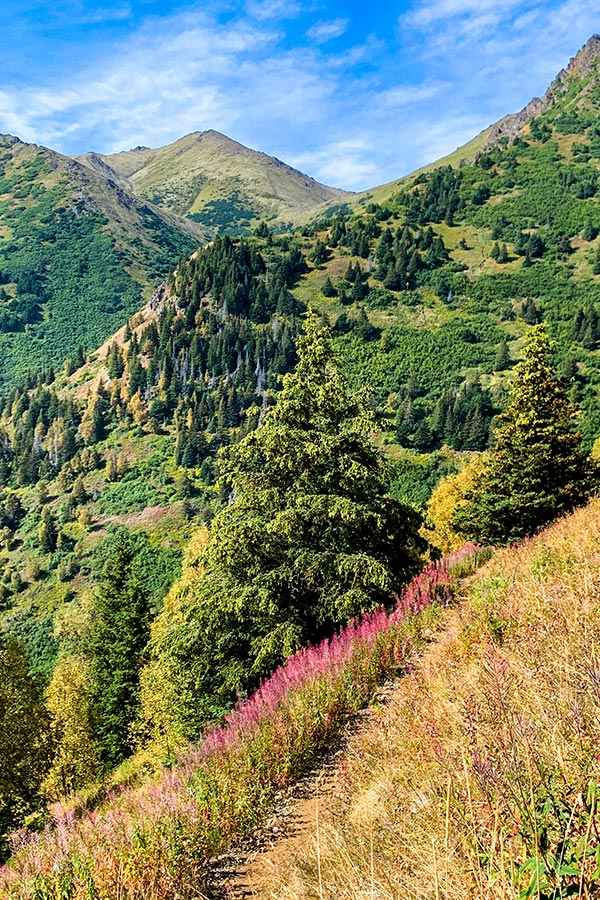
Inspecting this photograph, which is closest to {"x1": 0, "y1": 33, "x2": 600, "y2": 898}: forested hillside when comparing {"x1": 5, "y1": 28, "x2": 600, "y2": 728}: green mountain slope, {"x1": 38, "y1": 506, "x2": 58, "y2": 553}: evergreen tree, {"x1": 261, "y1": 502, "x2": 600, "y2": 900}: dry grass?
{"x1": 38, "y1": 506, "x2": 58, "y2": 553}: evergreen tree

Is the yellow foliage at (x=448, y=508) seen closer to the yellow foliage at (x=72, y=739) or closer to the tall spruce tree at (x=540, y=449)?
the tall spruce tree at (x=540, y=449)

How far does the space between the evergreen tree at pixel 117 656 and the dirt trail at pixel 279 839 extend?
27057mm

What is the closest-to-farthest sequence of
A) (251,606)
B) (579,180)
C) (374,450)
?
(251,606) → (374,450) → (579,180)

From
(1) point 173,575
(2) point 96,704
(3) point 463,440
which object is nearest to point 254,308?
(3) point 463,440

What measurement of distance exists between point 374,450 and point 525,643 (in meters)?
8.78

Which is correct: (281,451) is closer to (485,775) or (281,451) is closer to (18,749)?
(485,775)

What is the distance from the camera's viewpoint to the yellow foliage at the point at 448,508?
4006 cm

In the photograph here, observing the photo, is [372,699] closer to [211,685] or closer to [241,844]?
[241,844]

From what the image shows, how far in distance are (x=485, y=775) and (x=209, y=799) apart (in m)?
2.98

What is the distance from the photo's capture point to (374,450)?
1309 centimetres

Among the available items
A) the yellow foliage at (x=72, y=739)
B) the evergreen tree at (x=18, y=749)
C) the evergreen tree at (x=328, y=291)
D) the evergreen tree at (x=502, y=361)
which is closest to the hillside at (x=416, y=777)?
the evergreen tree at (x=18, y=749)

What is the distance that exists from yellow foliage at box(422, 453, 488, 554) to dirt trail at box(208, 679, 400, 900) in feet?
113

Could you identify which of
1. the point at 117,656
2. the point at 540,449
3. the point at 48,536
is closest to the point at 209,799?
the point at 540,449

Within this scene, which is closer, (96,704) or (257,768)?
(257,768)
